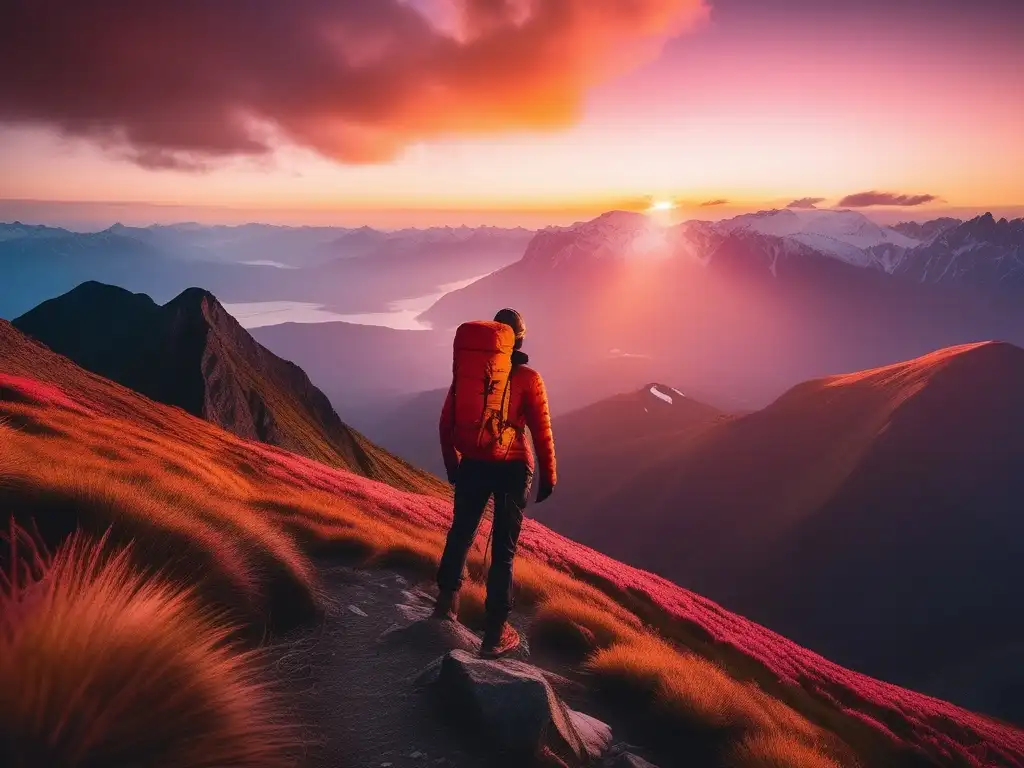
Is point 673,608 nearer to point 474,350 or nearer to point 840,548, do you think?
point 474,350

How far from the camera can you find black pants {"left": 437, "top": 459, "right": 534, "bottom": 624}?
7152 millimetres

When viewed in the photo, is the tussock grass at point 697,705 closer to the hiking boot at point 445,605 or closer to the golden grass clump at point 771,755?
the golden grass clump at point 771,755

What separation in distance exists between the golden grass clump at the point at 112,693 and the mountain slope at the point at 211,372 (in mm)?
68606

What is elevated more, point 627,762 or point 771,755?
point 627,762

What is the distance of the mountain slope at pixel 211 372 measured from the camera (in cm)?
7062

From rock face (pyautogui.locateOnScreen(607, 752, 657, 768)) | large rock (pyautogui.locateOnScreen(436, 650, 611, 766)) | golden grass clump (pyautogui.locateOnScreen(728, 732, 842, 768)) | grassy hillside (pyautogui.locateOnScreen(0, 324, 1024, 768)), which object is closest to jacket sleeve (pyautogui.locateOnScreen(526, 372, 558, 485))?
large rock (pyautogui.locateOnScreen(436, 650, 611, 766))

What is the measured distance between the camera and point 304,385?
96.5m

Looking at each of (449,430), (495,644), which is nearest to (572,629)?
(495,644)

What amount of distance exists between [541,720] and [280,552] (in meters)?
4.19

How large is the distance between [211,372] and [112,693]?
80618 mm

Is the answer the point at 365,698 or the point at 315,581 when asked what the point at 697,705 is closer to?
the point at 365,698

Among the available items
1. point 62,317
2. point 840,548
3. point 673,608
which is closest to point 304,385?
point 62,317

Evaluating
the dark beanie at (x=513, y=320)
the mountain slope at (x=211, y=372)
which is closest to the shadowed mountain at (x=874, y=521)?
the mountain slope at (x=211, y=372)

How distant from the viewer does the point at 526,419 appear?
7195 mm
